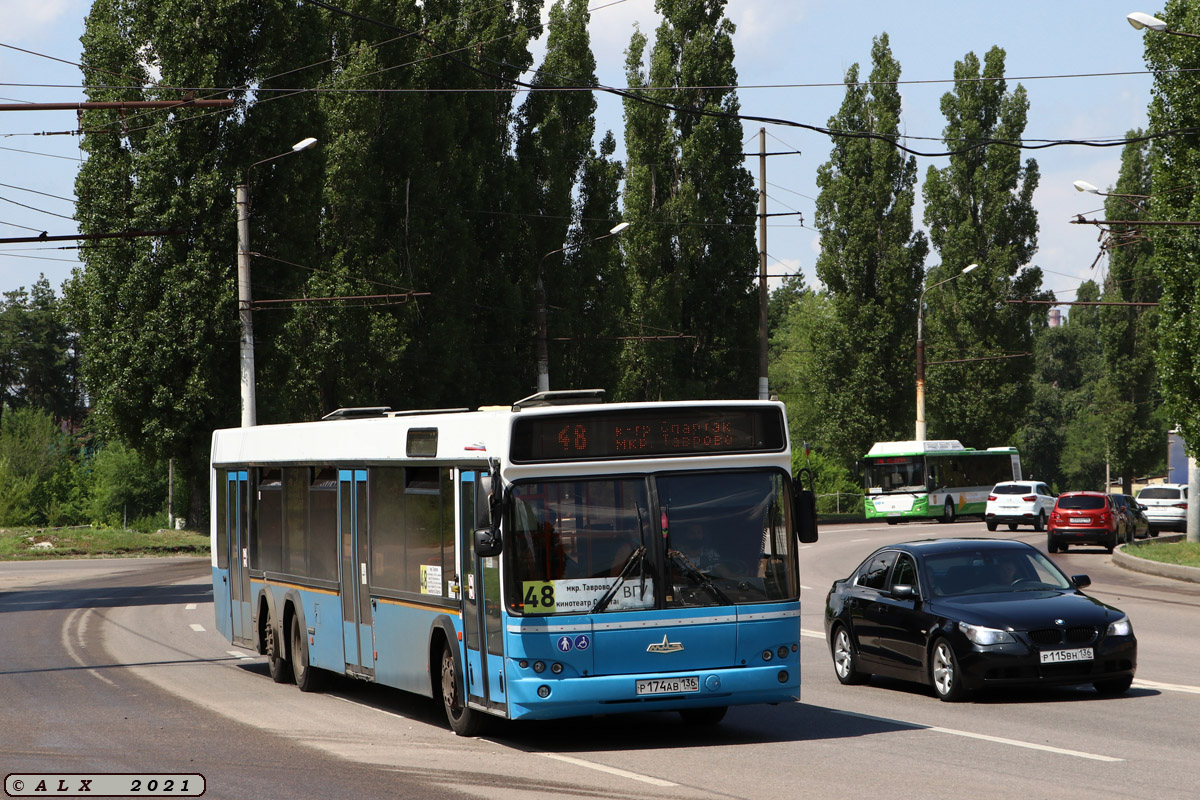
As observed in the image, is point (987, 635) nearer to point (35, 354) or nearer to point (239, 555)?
point (239, 555)

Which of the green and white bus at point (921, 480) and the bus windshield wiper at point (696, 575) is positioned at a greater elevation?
the bus windshield wiper at point (696, 575)

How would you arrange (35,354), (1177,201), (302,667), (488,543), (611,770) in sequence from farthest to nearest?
1. (35,354)
2. (1177,201)
3. (302,667)
4. (488,543)
5. (611,770)

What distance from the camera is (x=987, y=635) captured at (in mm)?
12930

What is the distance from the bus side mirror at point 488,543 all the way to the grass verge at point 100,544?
3606 cm

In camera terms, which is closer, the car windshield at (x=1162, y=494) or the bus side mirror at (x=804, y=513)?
the bus side mirror at (x=804, y=513)

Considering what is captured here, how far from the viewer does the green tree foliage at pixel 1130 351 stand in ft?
251

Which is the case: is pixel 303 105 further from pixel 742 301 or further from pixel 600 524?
pixel 600 524

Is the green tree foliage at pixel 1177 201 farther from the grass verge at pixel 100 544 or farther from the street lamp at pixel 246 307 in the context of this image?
the grass verge at pixel 100 544

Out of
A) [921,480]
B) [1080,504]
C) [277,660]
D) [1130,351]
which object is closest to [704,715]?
[277,660]

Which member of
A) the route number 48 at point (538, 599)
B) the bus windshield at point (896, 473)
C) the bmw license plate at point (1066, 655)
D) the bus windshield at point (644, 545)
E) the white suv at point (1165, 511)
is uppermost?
the bus windshield at point (644, 545)

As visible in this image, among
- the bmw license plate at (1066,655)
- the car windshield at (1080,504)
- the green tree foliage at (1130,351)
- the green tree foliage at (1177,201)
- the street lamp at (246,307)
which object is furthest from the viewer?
the green tree foliage at (1130,351)

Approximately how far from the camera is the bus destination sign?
11.0m

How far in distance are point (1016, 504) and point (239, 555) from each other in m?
38.9

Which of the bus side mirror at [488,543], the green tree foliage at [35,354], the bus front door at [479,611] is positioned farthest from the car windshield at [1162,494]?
the green tree foliage at [35,354]
